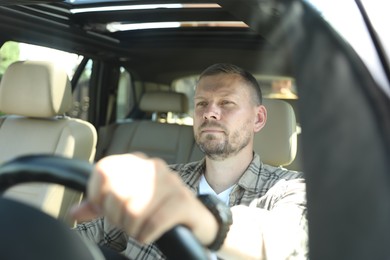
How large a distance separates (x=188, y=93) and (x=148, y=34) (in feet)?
2.47

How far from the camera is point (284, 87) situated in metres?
3.33

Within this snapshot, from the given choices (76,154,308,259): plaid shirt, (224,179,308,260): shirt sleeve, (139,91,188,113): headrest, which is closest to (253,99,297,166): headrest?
(76,154,308,259): plaid shirt

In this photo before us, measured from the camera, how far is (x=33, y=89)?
2.56 metres

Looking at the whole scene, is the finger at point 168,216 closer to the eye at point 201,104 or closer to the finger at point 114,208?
the finger at point 114,208

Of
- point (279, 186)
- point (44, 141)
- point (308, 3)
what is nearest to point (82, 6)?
point (44, 141)

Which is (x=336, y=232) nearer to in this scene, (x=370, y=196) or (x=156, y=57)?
(x=370, y=196)

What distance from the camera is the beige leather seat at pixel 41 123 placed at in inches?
100

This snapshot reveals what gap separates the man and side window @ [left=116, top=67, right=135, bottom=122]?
2.00 m

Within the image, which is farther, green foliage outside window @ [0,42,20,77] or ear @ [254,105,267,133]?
green foliage outside window @ [0,42,20,77]

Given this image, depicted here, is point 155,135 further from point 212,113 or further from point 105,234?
point 105,234

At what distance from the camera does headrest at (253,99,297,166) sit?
90.7 inches

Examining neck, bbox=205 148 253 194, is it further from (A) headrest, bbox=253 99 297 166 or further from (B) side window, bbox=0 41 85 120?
(B) side window, bbox=0 41 85 120

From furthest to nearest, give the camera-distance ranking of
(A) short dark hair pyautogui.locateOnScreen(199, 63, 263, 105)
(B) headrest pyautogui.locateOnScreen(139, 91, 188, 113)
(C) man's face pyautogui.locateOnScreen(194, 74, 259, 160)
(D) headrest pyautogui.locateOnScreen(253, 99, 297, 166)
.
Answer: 1. (B) headrest pyautogui.locateOnScreen(139, 91, 188, 113)
2. (D) headrest pyautogui.locateOnScreen(253, 99, 297, 166)
3. (A) short dark hair pyautogui.locateOnScreen(199, 63, 263, 105)
4. (C) man's face pyautogui.locateOnScreen(194, 74, 259, 160)

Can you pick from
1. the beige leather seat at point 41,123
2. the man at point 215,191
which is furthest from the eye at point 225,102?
the beige leather seat at point 41,123
